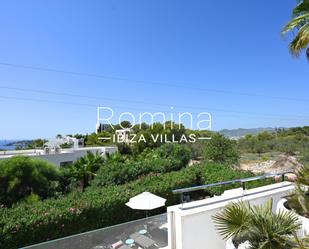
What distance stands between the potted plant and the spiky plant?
295mm

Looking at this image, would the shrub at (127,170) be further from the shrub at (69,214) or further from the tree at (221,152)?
the tree at (221,152)

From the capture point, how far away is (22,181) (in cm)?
1209

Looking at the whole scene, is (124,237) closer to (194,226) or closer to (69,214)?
(194,226)

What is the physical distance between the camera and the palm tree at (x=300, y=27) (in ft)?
23.7

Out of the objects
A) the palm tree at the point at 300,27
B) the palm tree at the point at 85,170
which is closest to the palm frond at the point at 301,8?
the palm tree at the point at 300,27

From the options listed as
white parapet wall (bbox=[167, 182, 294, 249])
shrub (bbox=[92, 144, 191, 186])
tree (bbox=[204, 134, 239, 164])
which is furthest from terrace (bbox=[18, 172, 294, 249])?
tree (bbox=[204, 134, 239, 164])

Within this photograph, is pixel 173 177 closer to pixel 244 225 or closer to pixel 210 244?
pixel 210 244

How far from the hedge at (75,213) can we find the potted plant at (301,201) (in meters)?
5.91

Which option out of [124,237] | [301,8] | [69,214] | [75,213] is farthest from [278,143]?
[124,237]

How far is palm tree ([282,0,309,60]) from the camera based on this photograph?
7238mm

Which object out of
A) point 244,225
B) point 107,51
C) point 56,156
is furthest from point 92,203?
point 56,156

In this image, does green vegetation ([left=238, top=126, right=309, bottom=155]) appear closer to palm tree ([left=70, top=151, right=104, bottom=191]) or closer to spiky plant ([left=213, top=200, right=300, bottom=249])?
palm tree ([left=70, top=151, right=104, bottom=191])

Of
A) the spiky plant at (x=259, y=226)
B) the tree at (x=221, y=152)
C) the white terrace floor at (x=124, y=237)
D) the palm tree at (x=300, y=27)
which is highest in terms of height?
the palm tree at (x=300, y=27)

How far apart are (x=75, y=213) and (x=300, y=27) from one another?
9117 millimetres
